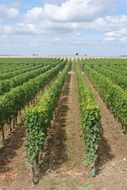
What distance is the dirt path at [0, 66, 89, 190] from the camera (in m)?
17.0

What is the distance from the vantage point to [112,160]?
19.6 metres

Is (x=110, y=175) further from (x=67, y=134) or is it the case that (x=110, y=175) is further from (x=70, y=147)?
(x=67, y=134)

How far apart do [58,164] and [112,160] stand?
8.99ft

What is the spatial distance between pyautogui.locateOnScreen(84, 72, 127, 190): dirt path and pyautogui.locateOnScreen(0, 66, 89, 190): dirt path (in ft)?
2.81

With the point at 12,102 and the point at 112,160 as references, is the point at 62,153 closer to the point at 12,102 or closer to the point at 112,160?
the point at 112,160

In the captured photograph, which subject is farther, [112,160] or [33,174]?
[112,160]

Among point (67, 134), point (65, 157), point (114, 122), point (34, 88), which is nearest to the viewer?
point (65, 157)

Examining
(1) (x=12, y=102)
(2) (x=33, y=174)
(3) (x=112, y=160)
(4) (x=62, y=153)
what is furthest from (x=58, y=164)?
(1) (x=12, y=102)

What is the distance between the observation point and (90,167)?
1869cm

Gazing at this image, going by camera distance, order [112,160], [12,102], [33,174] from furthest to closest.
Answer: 1. [12,102]
2. [112,160]
3. [33,174]

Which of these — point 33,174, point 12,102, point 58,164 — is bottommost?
point 58,164

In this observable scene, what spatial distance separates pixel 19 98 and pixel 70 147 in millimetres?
9196

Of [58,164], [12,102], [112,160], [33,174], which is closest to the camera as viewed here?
[33,174]

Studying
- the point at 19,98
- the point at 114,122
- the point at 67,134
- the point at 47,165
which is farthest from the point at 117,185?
the point at 19,98
